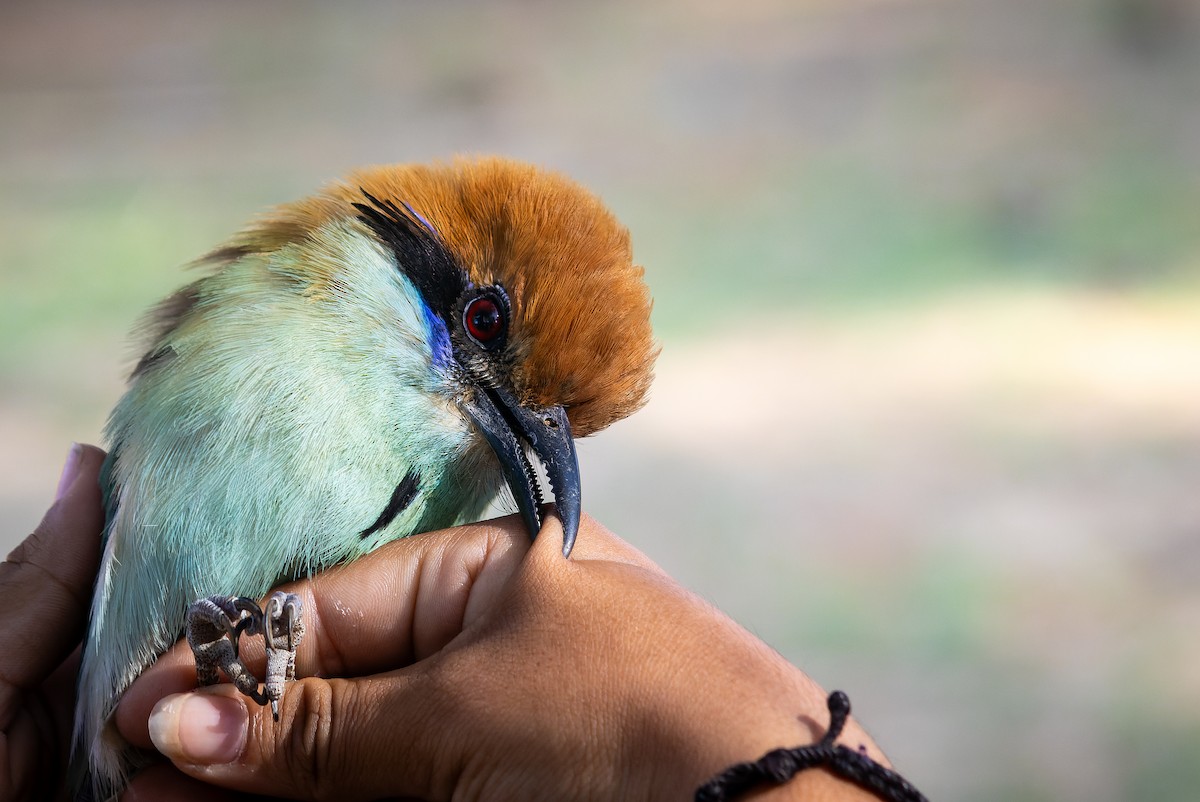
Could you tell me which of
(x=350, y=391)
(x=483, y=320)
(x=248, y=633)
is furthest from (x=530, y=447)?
(x=248, y=633)

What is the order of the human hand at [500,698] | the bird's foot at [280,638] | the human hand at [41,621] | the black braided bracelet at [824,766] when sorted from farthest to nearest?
the human hand at [41,621]
the bird's foot at [280,638]
the human hand at [500,698]
the black braided bracelet at [824,766]

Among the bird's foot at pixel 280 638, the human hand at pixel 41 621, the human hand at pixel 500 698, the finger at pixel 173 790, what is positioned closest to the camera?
the human hand at pixel 500 698

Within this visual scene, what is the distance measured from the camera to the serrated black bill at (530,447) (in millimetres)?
1898

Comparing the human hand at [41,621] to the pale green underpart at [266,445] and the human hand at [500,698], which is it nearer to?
the pale green underpart at [266,445]

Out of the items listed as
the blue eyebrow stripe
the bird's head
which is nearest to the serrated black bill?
the bird's head

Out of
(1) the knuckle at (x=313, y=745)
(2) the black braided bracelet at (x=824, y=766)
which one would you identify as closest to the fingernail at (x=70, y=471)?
(1) the knuckle at (x=313, y=745)

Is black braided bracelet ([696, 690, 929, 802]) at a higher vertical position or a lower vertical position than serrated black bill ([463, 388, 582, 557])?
lower

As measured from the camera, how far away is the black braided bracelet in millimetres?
1289

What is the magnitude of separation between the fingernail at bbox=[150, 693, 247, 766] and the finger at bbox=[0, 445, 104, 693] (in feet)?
2.23

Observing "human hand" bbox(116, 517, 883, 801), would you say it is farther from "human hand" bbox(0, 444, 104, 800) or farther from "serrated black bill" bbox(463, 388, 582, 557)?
"human hand" bbox(0, 444, 104, 800)

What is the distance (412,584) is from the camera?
1813 mm

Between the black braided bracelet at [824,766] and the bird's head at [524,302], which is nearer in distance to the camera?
the black braided bracelet at [824,766]

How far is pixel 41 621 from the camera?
2.12 m

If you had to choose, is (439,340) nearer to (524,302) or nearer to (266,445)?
(524,302)
